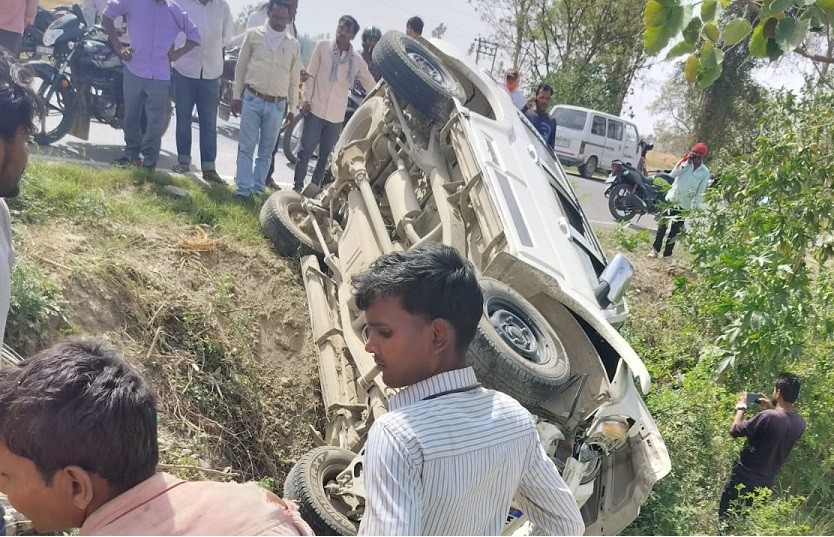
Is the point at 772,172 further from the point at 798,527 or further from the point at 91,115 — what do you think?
the point at 91,115

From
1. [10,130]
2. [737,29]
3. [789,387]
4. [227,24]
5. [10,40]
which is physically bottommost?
[789,387]

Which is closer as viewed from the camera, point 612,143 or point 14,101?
point 14,101

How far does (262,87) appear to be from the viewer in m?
6.27

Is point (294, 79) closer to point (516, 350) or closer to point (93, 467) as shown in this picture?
point (516, 350)

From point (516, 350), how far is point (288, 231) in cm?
284

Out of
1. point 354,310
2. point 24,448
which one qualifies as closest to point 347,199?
point 354,310

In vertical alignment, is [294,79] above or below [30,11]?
below

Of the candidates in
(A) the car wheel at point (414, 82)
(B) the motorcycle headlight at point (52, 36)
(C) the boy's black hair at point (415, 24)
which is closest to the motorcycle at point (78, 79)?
(B) the motorcycle headlight at point (52, 36)

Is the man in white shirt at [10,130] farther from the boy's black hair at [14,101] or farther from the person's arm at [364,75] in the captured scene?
the person's arm at [364,75]

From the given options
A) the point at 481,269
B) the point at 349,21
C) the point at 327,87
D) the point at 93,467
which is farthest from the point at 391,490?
the point at 349,21

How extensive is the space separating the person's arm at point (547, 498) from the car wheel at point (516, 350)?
123 centimetres

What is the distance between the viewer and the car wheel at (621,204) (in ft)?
37.8

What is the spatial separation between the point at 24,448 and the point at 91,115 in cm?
621

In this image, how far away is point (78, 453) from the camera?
4.06ft
